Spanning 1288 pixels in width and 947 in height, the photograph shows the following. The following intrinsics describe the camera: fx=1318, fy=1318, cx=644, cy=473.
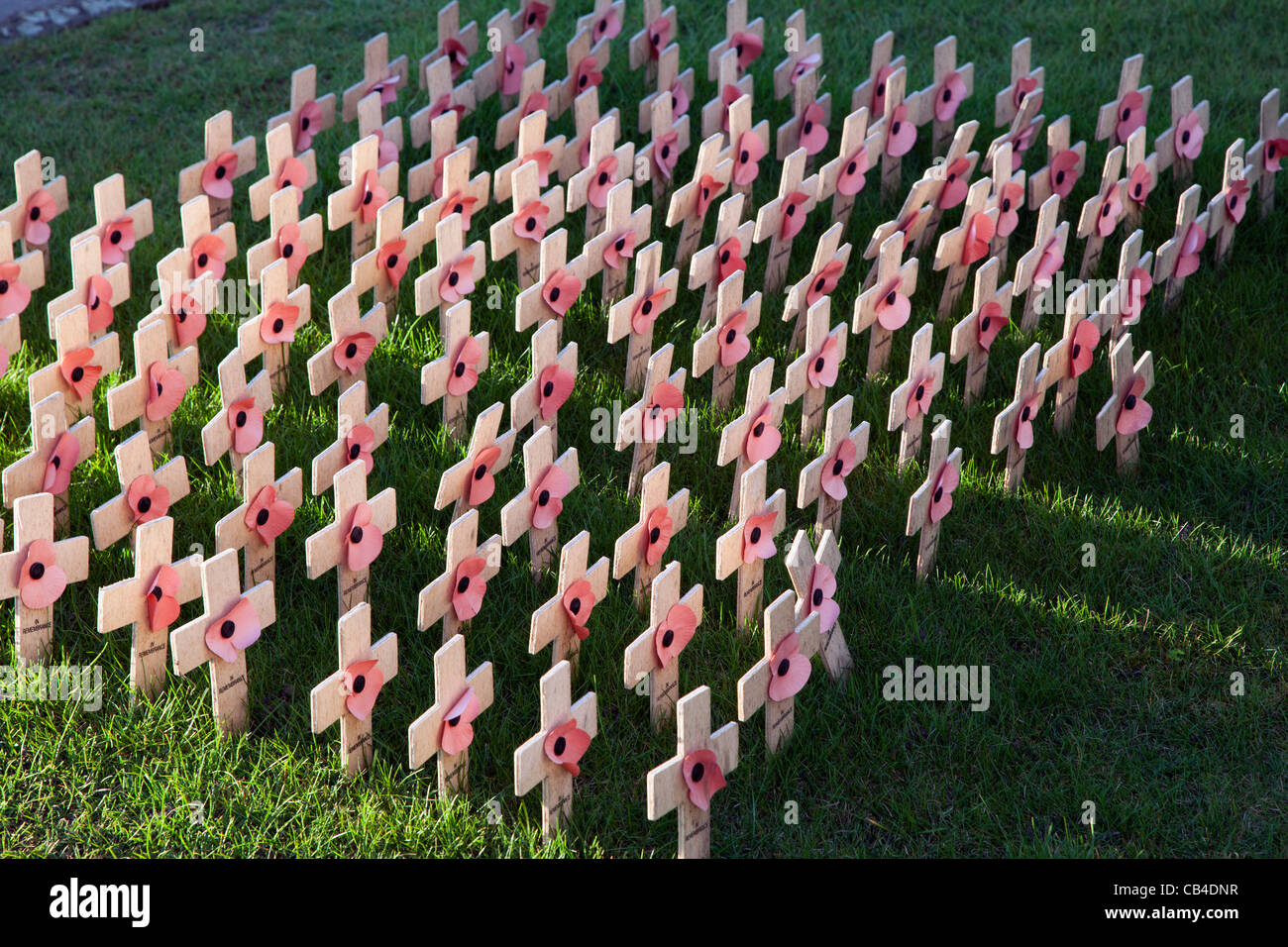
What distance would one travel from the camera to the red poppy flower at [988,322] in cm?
466

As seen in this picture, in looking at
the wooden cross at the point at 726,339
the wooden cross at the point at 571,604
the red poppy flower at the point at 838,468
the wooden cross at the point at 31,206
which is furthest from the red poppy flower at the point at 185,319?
the red poppy flower at the point at 838,468

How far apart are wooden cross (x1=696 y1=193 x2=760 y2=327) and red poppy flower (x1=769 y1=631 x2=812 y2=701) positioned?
1847mm

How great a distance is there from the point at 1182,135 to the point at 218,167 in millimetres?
4152

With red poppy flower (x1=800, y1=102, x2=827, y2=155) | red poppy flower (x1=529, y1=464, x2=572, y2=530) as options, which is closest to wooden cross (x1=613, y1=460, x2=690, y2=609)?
red poppy flower (x1=529, y1=464, x2=572, y2=530)

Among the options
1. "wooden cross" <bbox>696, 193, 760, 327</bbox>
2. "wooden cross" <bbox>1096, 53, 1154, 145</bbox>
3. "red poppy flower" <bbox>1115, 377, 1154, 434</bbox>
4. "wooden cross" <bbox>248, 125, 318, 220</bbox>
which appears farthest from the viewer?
"wooden cross" <bbox>1096, 53, 1154, 145</bbox>

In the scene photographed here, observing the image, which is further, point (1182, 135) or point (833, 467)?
point (1182, 135)

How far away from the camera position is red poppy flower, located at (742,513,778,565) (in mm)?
3580

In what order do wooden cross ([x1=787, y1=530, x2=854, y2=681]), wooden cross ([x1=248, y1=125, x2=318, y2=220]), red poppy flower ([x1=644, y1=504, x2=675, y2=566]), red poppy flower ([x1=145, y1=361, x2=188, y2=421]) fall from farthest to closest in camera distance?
wooden cross ([x1=248, y1=125, x2=318, y2=220]) < red poppy flower ([x1=145, y1=361, x2=188, y2=421]) < red poppy flower ([x1=644, y1=504, x2=675, y2=566]) < wooden cross ([x1=787, y1=530, x2=854, y2=681])

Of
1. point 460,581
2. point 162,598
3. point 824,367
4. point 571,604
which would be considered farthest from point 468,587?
point 824,367

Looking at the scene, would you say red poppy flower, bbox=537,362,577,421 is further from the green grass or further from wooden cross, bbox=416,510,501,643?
wooden cross, bbox=416,510,501,643

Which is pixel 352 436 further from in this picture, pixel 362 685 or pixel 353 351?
pixel 362 685

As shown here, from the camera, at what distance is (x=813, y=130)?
5.83m

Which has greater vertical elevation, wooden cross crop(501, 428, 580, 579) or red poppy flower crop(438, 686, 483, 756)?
wooden cross crop(501, 428, 580, 579)

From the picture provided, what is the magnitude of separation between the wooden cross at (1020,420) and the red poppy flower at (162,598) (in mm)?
2488
